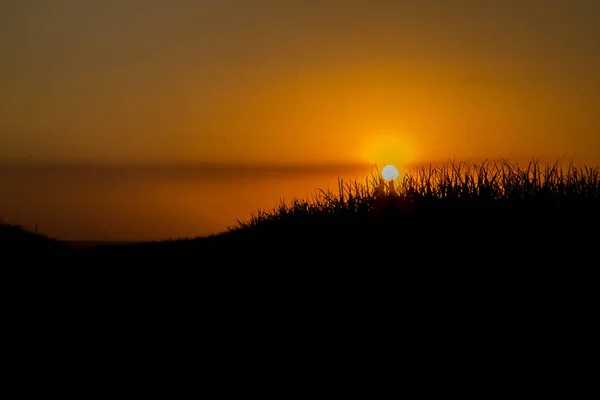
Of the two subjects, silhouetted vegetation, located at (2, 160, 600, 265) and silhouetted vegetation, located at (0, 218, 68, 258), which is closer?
silhouetted vegetation, located at (2, 160, 600, 265)

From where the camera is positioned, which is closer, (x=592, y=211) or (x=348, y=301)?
(x=348, y=301)

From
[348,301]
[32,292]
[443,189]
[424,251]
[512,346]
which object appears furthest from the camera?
[443,189]

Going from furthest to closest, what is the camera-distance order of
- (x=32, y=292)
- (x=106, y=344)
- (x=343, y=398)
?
(x=32, y=292) → (x=106, y=344) → (x=343, y=398)

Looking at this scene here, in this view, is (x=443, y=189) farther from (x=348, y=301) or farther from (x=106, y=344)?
(x=106, y=344)

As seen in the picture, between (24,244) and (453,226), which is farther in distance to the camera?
(24,244)

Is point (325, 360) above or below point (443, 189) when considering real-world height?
below

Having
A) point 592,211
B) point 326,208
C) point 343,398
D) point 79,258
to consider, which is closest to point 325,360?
point 343,398

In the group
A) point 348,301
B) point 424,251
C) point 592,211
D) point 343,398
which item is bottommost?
point 343,398

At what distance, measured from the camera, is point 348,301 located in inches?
262

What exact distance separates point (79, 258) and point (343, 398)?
29.2 feet

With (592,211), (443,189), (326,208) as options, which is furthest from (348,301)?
(326,208)

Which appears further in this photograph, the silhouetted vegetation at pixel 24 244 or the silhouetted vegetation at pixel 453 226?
the silhouetted vegetation at pixel 24 244

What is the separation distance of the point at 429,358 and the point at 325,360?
804 millimetres

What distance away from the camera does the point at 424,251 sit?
7.11 m
